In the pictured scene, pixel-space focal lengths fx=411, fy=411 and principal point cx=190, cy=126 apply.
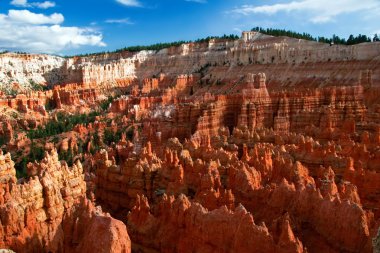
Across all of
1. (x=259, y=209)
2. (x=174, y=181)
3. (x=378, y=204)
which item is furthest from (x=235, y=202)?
(x=378, y=204)

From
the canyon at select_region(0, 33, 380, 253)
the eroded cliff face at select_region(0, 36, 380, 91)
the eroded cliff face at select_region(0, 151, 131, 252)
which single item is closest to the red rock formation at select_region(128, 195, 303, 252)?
the canyon at select_region(0, 33, 380, 253)

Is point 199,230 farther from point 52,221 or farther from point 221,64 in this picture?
point 221,64

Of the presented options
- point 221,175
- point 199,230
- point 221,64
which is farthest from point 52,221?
point 221,64

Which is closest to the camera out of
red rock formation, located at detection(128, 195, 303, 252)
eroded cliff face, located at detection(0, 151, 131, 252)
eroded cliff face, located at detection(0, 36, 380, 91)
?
eroded cliff face, located at detection(0, 151, 131, 252)

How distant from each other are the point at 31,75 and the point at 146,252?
3960 inches

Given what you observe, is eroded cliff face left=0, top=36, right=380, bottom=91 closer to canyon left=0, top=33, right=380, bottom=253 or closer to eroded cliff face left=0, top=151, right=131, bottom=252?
canyon left=0, top=33, right=380, bottom=253

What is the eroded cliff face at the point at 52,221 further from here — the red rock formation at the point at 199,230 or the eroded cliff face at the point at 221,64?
the eroded cliff face at the point at 221,64

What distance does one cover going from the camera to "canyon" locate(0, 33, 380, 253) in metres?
11.8

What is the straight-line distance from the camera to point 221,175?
728 inches

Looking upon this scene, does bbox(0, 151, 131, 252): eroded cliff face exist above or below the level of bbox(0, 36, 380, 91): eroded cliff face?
below

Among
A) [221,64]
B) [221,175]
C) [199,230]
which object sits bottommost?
[199,230]

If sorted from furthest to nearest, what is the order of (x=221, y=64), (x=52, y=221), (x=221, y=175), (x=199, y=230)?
1. (x=221, y=64)
2. (x=221, y=175)
3. (x=199, y=230)
4. (x=52, y=221)

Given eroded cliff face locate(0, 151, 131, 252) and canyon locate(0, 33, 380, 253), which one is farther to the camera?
canyon locate(0, 33, 380, 253)

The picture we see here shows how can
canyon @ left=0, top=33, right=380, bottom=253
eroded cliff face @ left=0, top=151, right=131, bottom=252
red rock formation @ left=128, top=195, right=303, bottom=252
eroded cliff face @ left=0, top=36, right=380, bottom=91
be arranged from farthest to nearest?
eroded cliff face @ left=0, top=36, right=380, bottom=91, canyon @ left=0, top=33, right=380, bottom=253, red rock formation @ left=128, top=195, right=303, bottom=252, eroded cliff face @ left=0, top=151, right=131, bottom=252
